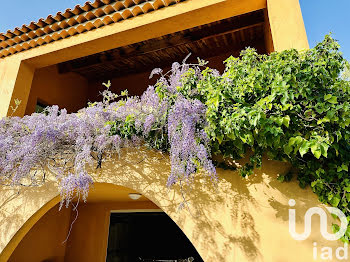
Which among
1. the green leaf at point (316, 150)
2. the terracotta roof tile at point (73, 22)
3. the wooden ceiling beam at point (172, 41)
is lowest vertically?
the green leaf at point (316, 150)

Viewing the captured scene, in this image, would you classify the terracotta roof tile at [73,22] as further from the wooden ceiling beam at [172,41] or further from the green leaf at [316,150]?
the green leaf at [316,150]

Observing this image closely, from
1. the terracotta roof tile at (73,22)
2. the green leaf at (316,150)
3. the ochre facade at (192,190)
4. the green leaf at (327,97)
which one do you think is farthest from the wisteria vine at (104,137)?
the terracotta roof tile at (73,22)

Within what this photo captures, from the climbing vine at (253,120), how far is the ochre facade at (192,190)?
217 mm

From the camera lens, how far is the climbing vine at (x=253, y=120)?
7.81 ft

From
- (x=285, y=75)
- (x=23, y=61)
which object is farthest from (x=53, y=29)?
(x=285, y=75)

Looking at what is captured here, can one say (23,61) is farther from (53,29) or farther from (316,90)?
(316,90)

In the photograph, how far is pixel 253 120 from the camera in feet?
7.65

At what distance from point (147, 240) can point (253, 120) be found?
17.0 feet

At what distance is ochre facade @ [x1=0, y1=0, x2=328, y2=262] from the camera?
104 inches

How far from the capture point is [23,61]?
4.81 meters

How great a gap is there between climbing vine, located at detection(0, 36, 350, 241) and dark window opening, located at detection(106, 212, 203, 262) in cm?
359

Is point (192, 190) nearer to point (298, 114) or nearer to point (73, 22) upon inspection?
point (298, 114)

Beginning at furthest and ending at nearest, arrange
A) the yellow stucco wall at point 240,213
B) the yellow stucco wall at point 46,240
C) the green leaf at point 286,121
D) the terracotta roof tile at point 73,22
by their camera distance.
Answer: the yellow stucco wall at point 46,240
the terracotta roof tile at point 73,22
the yellow stucco wall at point 240,213
the green leaf at point 286,121

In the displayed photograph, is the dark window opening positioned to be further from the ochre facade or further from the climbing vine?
the climbing vine
